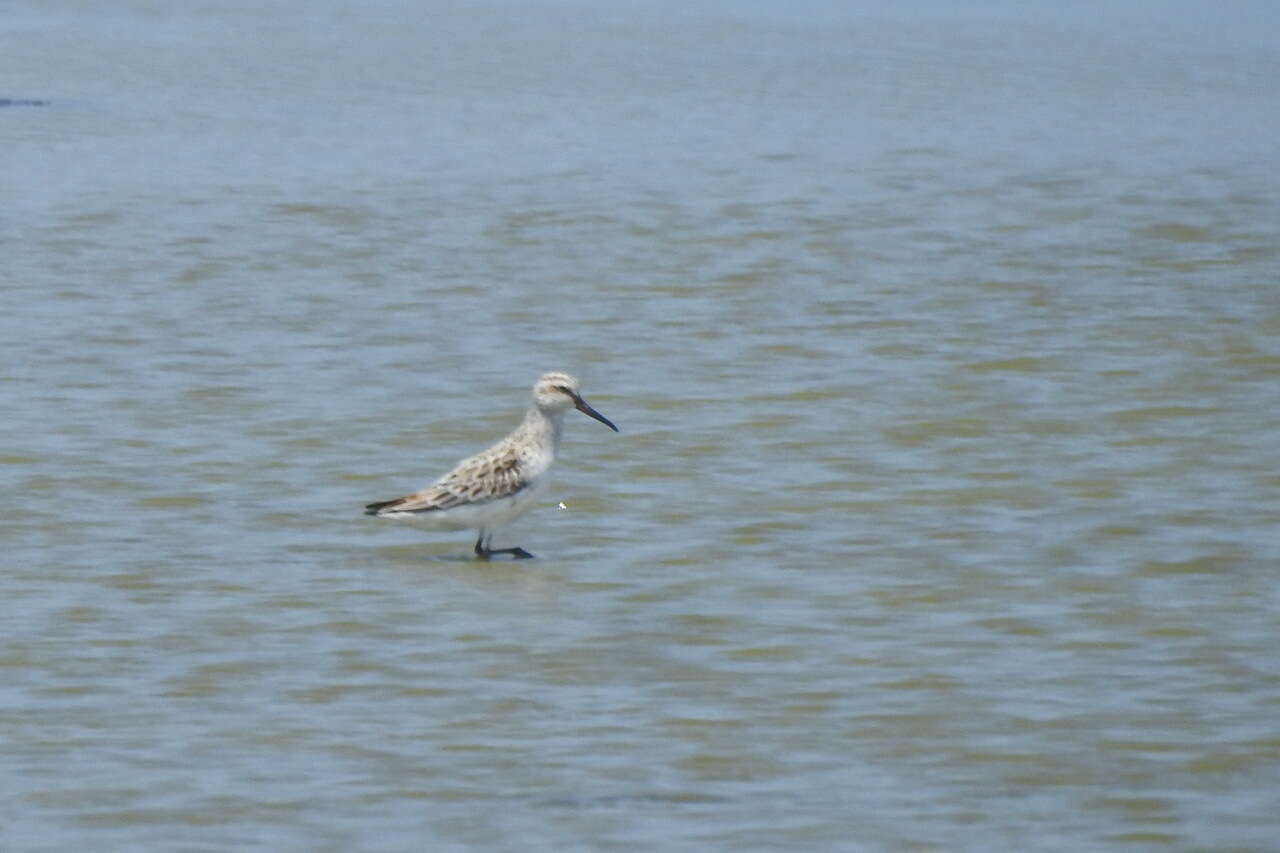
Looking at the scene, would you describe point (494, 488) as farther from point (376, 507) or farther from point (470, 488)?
point (376, 507)

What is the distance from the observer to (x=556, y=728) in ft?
30.6

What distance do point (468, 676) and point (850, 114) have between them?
19.8 meters

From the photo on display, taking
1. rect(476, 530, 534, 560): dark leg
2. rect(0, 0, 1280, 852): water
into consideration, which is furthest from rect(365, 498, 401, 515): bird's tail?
rect(476, 530, 534, 560): dark leg

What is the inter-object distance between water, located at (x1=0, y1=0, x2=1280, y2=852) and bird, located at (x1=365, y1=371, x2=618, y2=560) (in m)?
0.21

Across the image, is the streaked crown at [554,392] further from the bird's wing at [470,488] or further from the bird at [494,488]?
the bird's wing at [470,488]

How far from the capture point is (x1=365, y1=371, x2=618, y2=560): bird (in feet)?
38.6

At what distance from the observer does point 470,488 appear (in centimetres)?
1180

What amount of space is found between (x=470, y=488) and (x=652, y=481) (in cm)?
167

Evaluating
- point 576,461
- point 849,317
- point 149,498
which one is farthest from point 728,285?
point 149,498

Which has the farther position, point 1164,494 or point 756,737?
point 1164,494

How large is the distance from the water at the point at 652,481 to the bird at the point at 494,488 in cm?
21

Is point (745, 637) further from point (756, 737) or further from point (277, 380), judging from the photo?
point (277, 380)

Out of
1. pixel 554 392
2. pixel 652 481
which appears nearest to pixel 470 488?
pixel 554 392

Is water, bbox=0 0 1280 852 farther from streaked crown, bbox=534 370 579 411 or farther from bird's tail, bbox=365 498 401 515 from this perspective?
streaked crown, bbox=534 370 579 411
